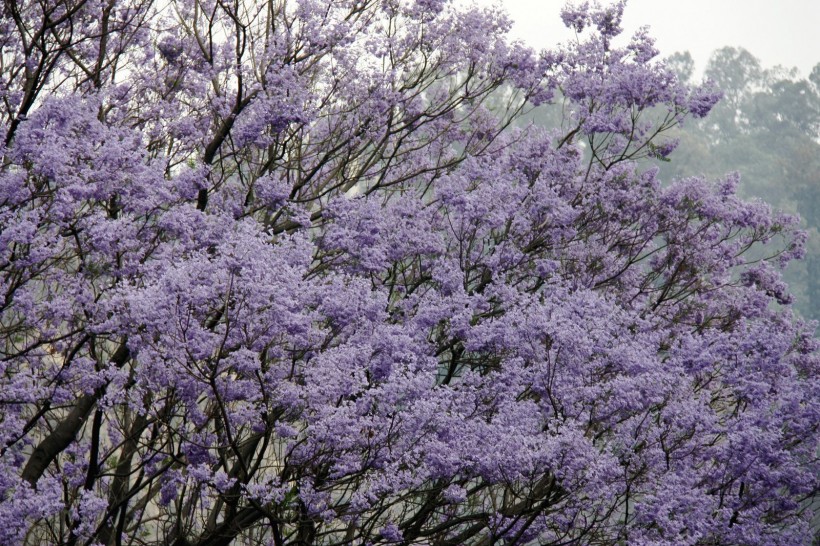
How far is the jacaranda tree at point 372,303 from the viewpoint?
7867 millimetres

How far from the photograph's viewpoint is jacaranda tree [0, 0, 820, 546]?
7.87 m

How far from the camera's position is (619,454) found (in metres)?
9.17

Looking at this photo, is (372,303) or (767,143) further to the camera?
(767,143)

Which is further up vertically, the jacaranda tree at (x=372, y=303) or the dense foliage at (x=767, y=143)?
the dense foliage at (x=767, y=143)

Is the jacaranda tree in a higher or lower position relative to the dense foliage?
lower

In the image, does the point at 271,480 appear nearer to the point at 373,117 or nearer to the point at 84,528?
the point at 84,528

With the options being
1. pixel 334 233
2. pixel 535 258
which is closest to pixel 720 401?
pixel 535 258

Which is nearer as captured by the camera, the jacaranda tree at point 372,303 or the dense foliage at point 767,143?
the jacaranda tree at point 372,303

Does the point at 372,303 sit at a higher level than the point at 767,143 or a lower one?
lower

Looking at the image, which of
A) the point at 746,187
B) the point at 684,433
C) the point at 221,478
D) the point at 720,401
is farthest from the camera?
the point at 746,187

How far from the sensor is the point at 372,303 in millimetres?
8680

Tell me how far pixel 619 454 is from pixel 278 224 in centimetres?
503

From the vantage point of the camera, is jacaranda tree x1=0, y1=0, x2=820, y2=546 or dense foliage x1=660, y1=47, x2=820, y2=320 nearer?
jacaranda tree x1=0, y1=0, x2=820, y2=546

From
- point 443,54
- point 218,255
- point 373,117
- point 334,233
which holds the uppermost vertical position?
point 443,54
